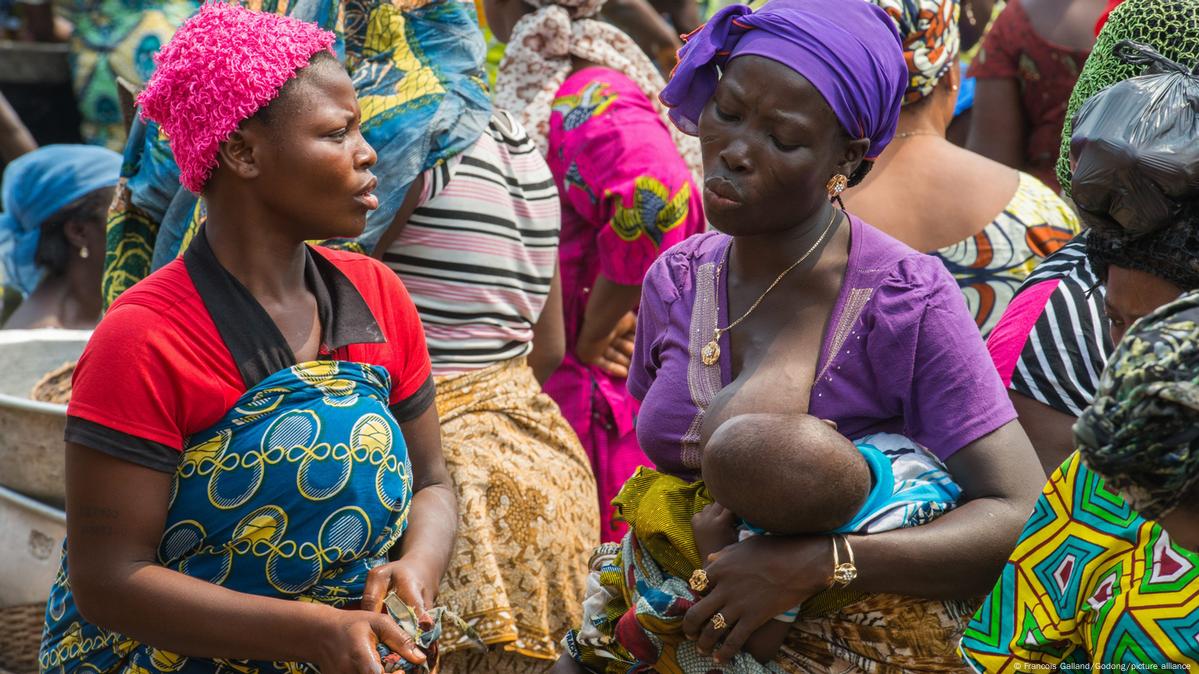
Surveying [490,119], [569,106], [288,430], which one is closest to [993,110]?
[569,106]

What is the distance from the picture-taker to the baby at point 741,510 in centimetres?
210

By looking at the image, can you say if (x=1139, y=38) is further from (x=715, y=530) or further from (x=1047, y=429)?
(x=715, y=530)

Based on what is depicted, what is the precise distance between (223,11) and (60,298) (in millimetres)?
3177

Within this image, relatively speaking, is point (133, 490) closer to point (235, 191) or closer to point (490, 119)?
point (235, 191)

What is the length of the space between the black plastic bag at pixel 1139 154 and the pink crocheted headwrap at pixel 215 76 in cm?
149

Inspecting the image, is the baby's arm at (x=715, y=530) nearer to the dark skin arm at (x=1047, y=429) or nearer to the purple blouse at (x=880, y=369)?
the purple blouse at (x=880, y=369)

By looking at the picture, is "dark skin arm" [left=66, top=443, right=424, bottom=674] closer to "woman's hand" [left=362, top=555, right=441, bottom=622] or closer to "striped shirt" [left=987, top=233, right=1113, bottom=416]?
"woman's hand" [left=362, top=555, right=441, bottom=622]

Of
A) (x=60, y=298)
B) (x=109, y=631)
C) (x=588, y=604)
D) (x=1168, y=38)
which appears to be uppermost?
(x=1168, y=38)

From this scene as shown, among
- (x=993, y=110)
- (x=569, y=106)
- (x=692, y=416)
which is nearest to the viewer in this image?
(x=692, y=416)

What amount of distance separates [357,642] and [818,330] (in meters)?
1.00

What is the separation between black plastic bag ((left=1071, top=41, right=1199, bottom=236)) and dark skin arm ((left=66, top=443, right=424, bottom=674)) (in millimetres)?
1397

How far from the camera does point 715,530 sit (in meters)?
2.29

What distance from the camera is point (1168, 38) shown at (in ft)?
8.05

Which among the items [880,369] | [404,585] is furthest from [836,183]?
[404,585]
